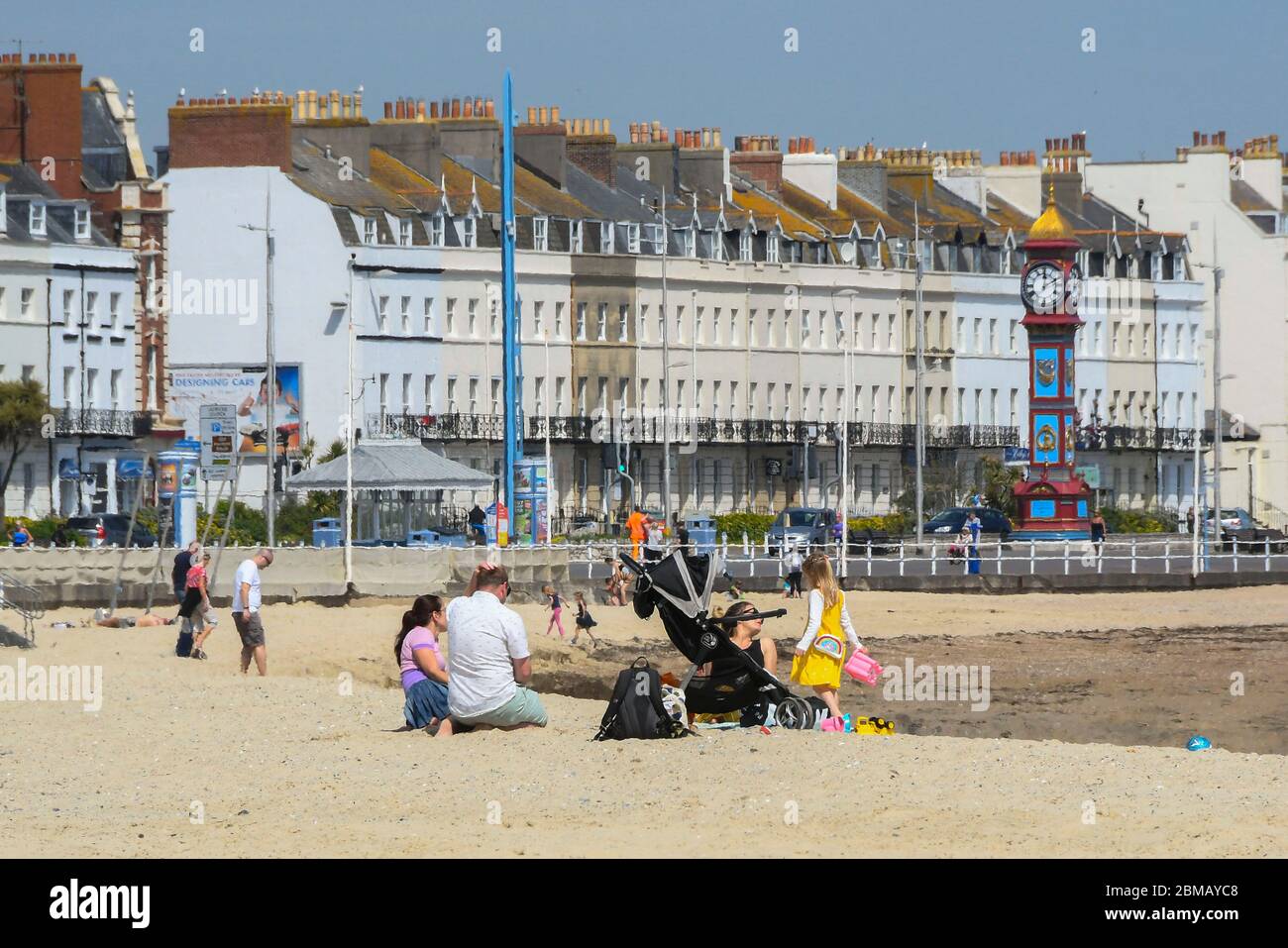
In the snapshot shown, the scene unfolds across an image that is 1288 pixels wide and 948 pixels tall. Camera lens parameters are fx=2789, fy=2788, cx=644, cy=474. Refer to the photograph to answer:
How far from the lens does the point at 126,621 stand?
118ft

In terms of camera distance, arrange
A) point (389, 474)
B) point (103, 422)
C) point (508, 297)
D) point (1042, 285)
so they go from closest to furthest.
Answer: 1. point (508, 297)
2. point (389, 474)
3. point (1042, 285)
4. point (103, 422)

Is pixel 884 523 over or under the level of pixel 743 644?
over

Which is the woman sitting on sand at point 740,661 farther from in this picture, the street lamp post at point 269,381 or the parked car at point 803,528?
the parked car at point 803,528

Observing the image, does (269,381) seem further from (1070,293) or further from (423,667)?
(423,667)

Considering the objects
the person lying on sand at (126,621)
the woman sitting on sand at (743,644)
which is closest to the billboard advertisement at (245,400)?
the person lying on sand at (126,621)

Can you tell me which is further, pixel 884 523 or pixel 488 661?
pixel 884 523

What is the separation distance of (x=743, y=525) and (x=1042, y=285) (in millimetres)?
11846

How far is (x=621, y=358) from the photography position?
84.1 metres

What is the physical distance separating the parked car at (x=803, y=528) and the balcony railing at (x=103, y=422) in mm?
16469

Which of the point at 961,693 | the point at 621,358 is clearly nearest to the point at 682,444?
the point at 621,358

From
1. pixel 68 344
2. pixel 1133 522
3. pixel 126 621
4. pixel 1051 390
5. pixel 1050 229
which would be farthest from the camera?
pixel 1133 522

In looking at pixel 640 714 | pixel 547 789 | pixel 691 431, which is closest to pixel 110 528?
pixel 691 431
